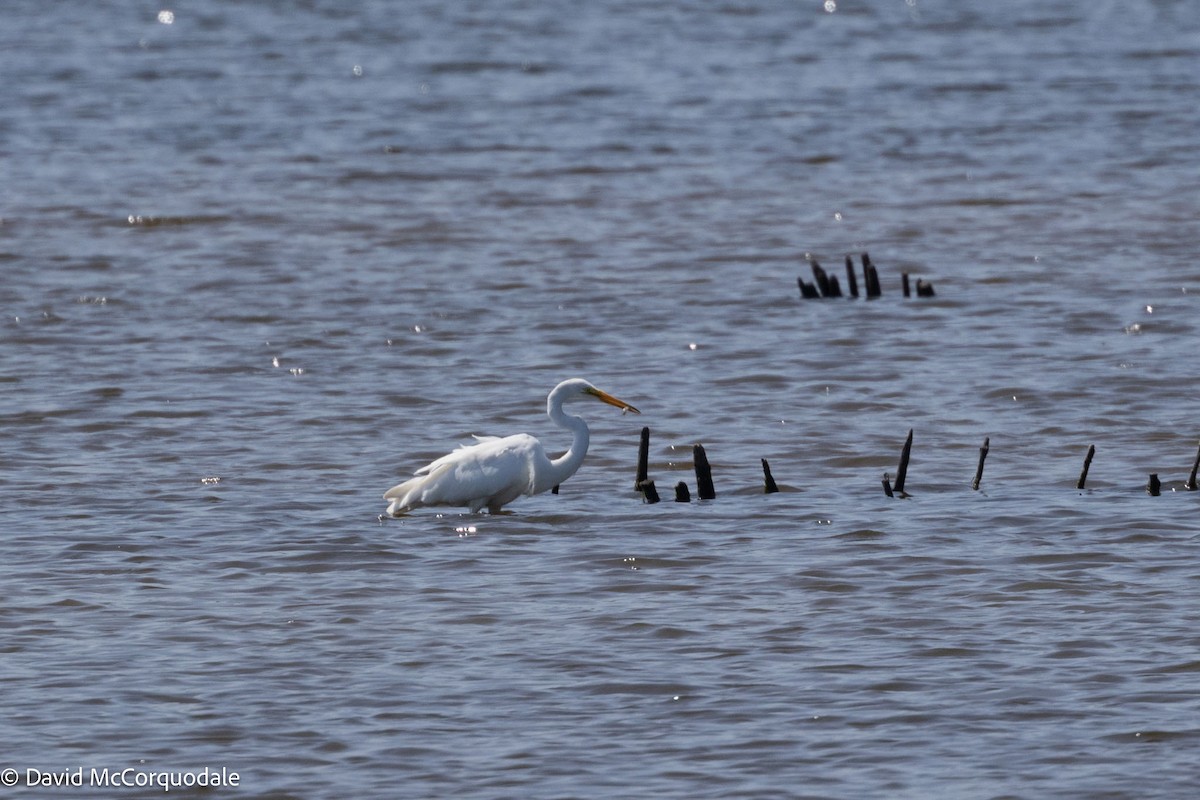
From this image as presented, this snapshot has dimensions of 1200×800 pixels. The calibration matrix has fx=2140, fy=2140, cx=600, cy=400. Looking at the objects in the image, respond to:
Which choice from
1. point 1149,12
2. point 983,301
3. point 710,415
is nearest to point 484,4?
point 1149,12

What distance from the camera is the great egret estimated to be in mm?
13227

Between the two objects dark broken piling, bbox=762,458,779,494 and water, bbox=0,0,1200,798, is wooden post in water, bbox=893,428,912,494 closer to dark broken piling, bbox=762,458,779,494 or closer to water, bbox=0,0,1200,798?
water, bbox=0,0,1200,798

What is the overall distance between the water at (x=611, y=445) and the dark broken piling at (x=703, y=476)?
86 mm

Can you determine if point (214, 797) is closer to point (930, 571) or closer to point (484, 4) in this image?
point (930, 571)

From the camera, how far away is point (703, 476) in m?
13.4

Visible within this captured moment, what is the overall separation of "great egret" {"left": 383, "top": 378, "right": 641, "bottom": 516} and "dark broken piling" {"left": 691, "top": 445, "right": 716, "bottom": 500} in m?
0.81

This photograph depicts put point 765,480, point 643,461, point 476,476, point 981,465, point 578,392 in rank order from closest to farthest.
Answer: point 476,476
point 981,465
point 643,461
point 765,480
point 578,392

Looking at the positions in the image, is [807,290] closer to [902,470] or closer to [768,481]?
[768,481]

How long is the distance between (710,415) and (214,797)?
8.23 m

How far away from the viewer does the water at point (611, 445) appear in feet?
31.0

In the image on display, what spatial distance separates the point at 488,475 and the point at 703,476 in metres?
1.34

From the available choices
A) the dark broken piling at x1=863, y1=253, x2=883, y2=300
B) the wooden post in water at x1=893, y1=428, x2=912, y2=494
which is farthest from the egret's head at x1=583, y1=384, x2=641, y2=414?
the dark broken piling at x1=863, y1=253, x2=883, y2=300

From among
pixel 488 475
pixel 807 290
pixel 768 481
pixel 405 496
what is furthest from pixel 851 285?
pixel 405 496

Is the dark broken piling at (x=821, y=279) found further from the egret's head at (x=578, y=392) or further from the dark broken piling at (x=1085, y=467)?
the dark broken piling at (x=1085, y=467)
